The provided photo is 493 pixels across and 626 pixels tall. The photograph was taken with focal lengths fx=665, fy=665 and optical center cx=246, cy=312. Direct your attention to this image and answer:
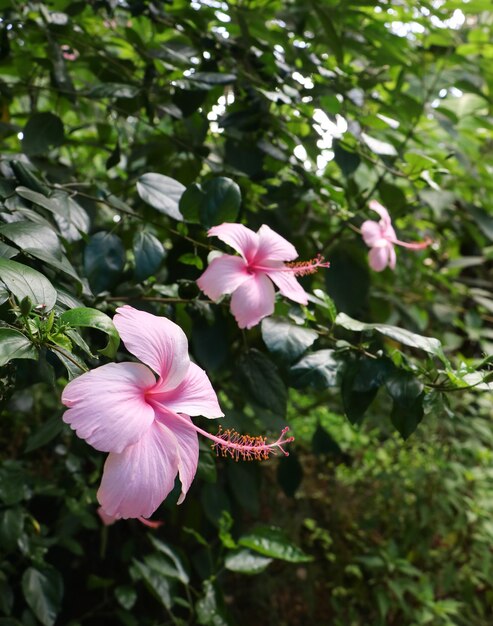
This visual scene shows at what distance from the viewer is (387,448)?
6.40 feet

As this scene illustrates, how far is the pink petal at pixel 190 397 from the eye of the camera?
56 cm

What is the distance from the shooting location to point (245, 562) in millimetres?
1116

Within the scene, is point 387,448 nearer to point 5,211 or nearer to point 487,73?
point 487,73

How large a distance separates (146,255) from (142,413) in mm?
369

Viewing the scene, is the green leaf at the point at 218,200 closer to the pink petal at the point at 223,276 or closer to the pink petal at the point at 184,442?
the pink petal at the point at 223,276

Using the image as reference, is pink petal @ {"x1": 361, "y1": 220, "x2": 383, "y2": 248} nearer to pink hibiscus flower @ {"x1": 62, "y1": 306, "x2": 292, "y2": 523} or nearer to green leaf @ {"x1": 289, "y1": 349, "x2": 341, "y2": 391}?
green leaf @ {"x1": 289, "y1": 349, "x2": 341, "y2": 391}

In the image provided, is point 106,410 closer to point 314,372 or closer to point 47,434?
point 314,372

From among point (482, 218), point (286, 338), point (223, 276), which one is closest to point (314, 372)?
point (286, 338)

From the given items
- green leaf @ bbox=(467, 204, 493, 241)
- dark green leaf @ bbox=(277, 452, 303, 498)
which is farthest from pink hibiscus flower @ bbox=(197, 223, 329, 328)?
green leaf @ bbox=(467, 204, 493, 241)

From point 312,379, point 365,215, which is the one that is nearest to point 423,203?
point 365,215

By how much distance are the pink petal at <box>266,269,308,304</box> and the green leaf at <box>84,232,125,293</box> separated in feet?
0.66

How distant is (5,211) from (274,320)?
34 cm

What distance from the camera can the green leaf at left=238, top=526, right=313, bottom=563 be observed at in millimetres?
1077

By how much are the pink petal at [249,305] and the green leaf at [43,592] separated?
63 cm
